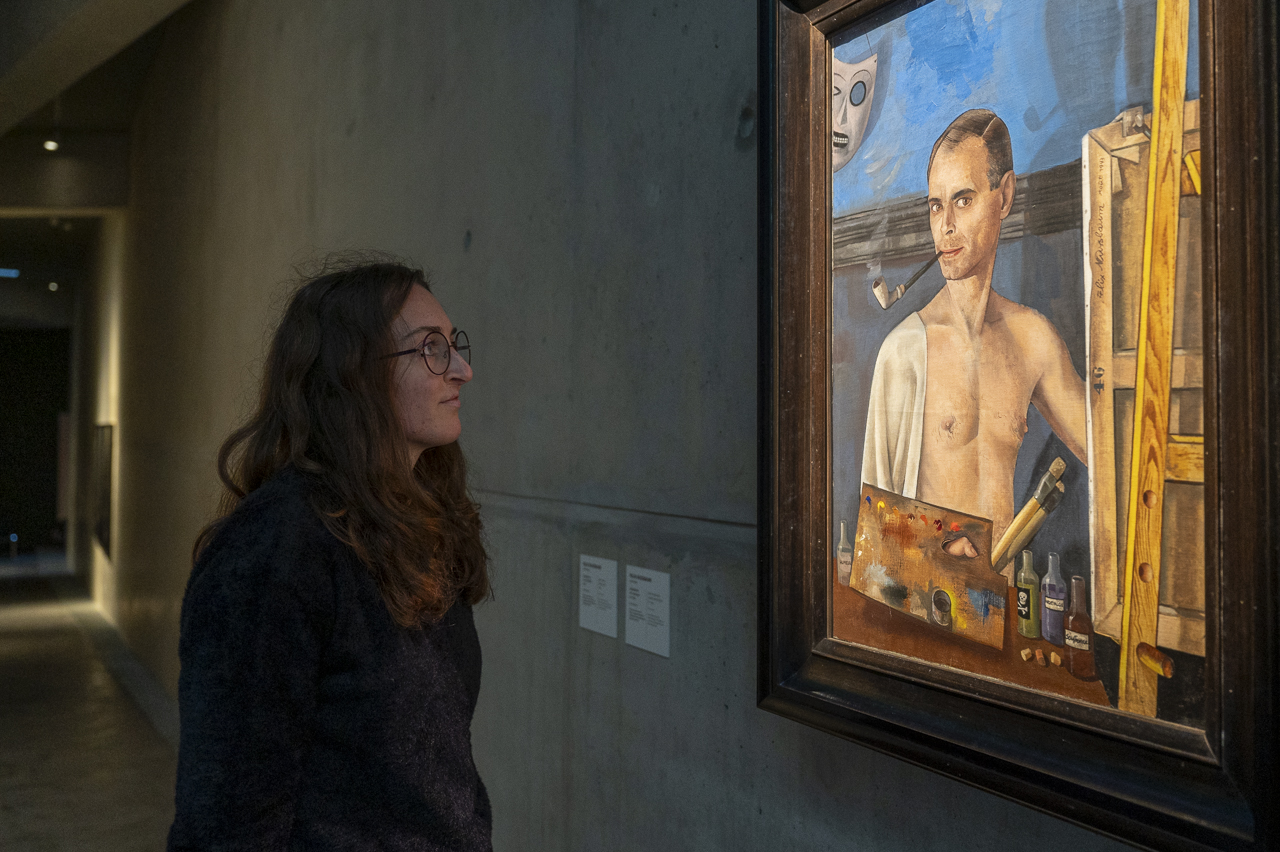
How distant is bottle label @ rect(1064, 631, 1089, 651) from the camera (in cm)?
102

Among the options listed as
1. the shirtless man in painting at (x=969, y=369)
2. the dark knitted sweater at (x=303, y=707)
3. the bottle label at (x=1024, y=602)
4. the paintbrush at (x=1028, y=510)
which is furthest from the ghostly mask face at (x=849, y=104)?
the dark knitted sweater at (x=303, y=707)

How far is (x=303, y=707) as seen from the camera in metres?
1.23

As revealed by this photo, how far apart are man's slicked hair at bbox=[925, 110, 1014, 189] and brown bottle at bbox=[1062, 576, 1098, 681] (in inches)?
19.8

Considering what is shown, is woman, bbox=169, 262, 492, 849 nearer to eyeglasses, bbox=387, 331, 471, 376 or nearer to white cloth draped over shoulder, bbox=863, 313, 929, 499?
eyeglasses, bbox=387, 331, 471, 376

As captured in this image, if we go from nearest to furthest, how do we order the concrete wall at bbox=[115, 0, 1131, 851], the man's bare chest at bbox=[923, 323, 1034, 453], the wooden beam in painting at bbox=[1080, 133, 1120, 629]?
the wooden beam in painting at bbox=[1080, 133, 1120, 629], the man's bare chest at bbox=[923, 323, 1034, 453], the concrete wall at bbox=[115, 0, 1131, 851]

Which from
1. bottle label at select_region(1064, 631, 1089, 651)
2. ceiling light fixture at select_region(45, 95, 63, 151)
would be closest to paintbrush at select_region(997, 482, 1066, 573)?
bottle label at select_region(1064, 631, 1089, 651)

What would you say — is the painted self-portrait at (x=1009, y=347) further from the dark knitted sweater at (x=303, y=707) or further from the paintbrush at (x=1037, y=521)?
the dark knitted sweater at (x=303, y=707)

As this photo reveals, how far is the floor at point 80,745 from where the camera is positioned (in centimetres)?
480

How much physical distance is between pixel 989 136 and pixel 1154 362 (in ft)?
Answer: 1.21

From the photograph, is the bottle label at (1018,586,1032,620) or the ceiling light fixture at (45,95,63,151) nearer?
the bottle label at (1018,586,1032,620)

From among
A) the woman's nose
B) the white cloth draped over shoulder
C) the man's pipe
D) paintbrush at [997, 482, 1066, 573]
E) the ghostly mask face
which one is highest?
the ghostly mask face

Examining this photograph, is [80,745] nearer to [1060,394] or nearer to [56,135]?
[56,135]

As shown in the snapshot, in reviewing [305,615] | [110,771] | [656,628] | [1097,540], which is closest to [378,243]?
[656,628]

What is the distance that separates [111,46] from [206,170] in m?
0.89
